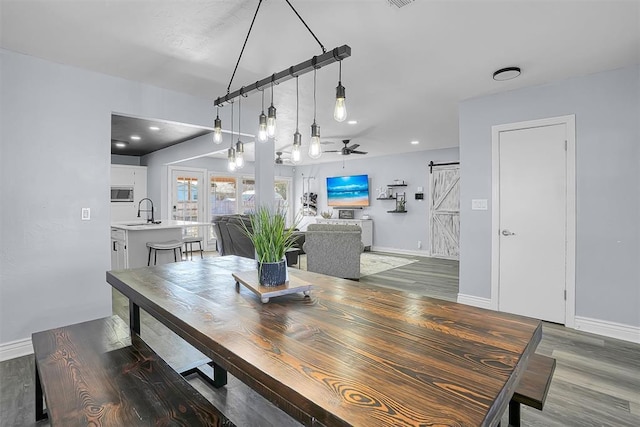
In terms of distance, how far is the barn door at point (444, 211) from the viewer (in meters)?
7.27

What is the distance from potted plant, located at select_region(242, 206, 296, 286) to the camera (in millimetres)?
1628

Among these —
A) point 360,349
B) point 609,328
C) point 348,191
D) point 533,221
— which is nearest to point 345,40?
point 360,349

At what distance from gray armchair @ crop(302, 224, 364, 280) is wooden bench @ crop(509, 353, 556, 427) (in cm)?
357

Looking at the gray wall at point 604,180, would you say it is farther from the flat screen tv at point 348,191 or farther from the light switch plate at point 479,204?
the flat screen tv at point 348,191

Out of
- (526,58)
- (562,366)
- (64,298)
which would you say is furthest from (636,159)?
(64,298)

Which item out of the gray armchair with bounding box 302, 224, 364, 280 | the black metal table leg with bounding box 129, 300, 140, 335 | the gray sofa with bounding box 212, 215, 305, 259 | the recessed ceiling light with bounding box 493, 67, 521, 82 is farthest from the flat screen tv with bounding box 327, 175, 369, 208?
the black metal table leg with bounding box 129, 300, 140, 335

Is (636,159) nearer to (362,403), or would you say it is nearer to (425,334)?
(425,334)

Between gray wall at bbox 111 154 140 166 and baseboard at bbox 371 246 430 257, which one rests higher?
gray wall at bbox 111 154 140 166

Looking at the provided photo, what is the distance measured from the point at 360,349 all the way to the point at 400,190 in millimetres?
7437

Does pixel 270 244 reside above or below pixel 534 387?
above

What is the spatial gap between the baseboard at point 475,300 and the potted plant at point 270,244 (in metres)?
2.98

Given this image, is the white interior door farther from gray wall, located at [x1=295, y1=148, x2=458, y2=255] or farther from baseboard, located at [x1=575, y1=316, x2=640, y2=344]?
gray wall, located at [x1=295, y1=148, x2=458, y2=255]

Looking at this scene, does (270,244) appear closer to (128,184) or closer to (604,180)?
(604,180)

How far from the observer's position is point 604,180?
3084 mm
